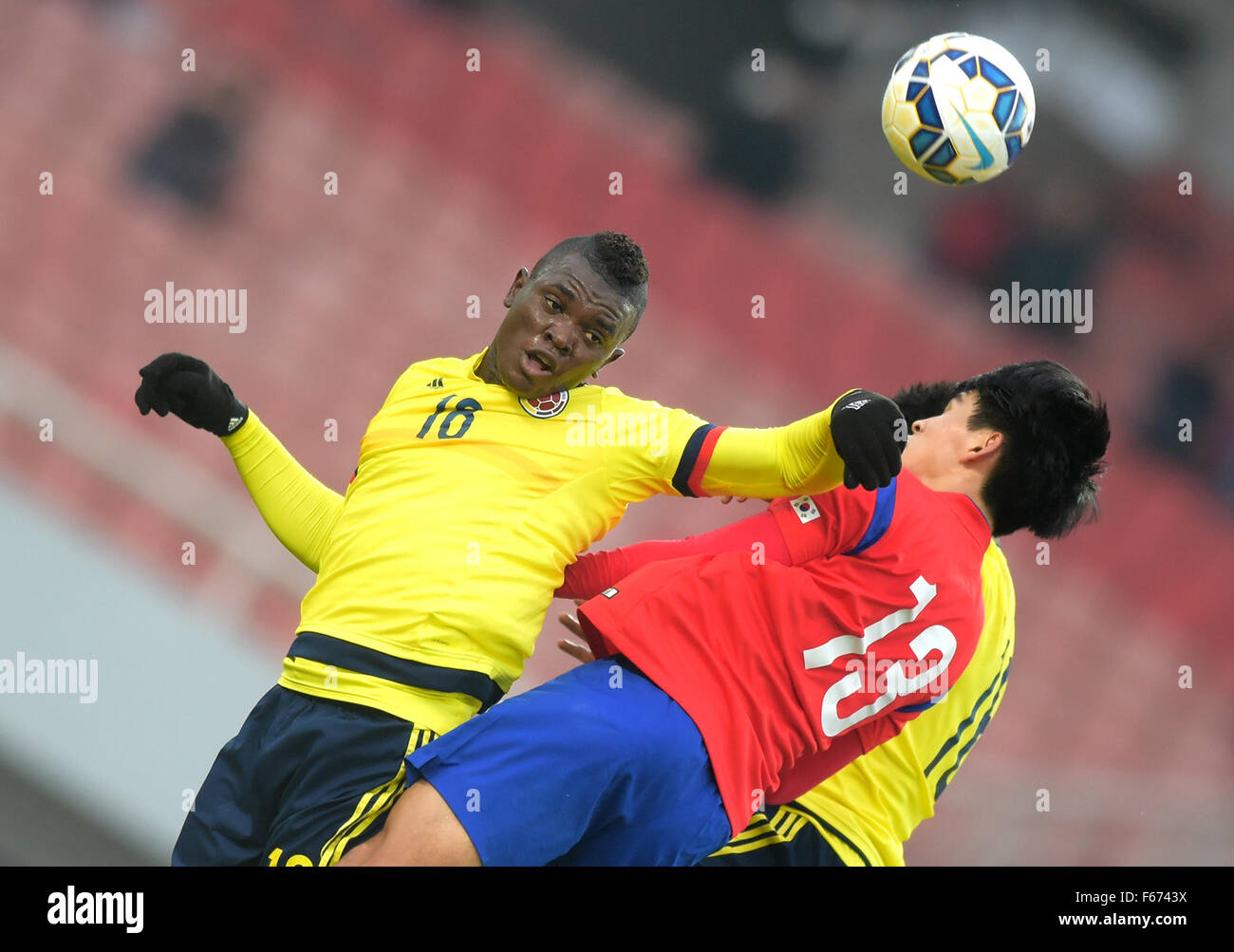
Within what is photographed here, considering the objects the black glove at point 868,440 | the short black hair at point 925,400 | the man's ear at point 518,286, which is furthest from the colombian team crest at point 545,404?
the short black hair at point 925,400

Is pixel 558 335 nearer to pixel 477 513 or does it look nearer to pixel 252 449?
pixel 477 513

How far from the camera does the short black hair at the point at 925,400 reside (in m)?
2.91

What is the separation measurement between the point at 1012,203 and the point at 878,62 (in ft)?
3.72

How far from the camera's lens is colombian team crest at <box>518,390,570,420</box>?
8.39 feet

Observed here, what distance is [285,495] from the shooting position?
9.02 feet

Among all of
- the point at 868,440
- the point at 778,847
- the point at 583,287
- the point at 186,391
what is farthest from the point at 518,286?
the point at 778,847

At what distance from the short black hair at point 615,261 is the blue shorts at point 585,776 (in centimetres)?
67

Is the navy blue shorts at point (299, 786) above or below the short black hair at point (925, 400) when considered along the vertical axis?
below

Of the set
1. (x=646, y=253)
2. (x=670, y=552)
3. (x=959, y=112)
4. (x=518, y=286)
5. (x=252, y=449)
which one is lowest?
(x=670, y=552)

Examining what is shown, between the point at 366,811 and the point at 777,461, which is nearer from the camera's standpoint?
the point at 366,811

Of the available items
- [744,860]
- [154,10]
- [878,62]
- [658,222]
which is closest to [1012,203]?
[878,62]

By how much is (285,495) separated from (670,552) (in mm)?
751

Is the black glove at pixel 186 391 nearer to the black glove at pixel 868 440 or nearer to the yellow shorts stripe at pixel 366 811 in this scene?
the yellow shorts stripe at pixel 366 811
